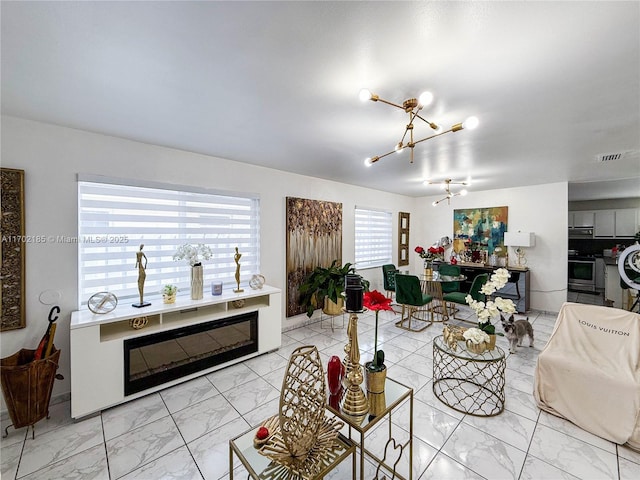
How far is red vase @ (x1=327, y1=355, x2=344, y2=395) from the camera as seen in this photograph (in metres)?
1.45

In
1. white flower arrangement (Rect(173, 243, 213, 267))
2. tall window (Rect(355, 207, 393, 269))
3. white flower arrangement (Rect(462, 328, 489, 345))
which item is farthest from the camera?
tall window (Rect(355, 207, 393, 269))

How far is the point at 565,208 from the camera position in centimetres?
462

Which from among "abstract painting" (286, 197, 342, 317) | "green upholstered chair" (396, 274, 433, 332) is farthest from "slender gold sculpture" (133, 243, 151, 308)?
"green upholstered chair" (396, 274, 433, 332)

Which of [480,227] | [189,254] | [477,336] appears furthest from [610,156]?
[189,254]

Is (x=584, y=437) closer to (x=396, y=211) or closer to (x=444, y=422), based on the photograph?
(x=444, y=422)

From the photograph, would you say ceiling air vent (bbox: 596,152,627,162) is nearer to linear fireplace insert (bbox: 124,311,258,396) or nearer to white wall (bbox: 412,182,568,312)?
white wall (bbox: 412,182,568,312)

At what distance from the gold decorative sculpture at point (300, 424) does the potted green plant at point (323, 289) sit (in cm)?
265

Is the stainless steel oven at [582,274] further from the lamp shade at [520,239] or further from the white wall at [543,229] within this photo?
the lamp shade at [520,239]

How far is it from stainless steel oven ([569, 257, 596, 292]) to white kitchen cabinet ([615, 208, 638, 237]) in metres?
0.94

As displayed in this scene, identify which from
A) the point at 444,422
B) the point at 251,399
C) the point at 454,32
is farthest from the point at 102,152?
the point at 444,422

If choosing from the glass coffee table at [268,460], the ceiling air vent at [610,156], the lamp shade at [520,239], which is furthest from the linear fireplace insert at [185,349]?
the lamp shade at [520,239]

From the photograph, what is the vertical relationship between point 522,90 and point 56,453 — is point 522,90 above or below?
above

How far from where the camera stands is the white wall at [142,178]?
7.14 ft

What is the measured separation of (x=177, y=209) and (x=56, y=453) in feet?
7.24
